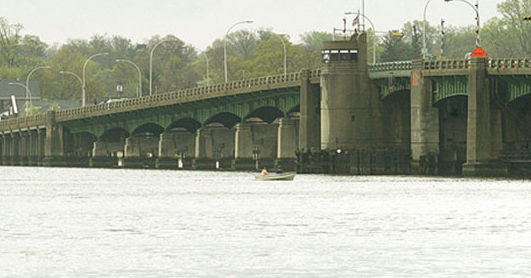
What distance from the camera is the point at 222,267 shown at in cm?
5703

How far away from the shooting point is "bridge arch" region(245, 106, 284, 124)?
545 ft

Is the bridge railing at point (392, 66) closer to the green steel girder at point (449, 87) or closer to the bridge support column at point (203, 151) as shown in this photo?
the green steel girder at point (449, 87)

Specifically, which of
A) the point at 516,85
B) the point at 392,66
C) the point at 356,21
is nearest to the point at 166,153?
the point at 356,21

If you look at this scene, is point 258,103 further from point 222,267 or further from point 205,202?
point 222,267

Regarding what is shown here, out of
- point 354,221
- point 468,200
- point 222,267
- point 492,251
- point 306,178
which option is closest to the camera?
point 222,267

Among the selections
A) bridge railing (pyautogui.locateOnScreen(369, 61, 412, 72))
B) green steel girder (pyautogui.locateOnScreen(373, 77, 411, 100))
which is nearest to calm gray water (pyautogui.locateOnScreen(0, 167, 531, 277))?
bridge railing (pyautogui.locateOnScreen(369, 61, 412, 72))

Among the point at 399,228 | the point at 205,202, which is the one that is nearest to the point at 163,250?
the point at 399,228

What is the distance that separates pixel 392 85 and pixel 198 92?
114 ft

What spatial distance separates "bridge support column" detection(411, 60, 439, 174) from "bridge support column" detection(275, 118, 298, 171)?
2459cm

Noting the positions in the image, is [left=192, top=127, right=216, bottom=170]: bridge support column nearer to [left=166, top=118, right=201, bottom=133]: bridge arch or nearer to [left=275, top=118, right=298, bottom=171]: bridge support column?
[left=166, top=118, right=201, bottom=133]: bridge arch

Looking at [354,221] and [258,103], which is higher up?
[258,103]

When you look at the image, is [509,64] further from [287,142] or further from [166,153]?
[166,153]

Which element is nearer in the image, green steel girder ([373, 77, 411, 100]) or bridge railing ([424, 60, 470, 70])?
bridge railing ([424, 60, 470, 70])

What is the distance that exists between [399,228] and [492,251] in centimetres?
1300
